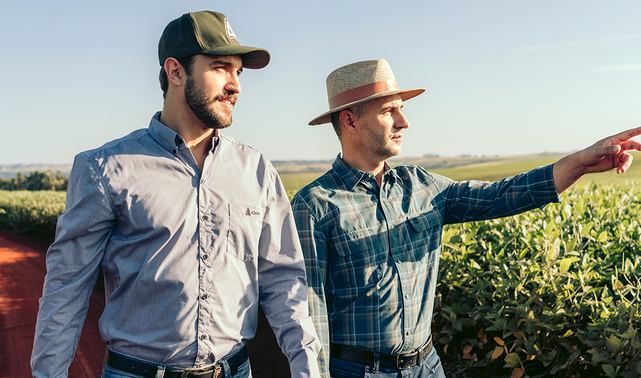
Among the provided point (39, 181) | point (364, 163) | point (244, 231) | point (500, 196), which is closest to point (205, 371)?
point (244, 231)

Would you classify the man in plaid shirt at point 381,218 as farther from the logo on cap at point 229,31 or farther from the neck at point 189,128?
the logo on cap at point 229,31

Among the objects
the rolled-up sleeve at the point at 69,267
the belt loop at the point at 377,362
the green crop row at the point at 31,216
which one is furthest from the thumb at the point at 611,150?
the green crop row at the point at 31,216

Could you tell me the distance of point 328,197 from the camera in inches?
112

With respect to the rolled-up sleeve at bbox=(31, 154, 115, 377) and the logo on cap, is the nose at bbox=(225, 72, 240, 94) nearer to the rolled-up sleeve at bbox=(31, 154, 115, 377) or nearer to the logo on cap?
the logo on cap

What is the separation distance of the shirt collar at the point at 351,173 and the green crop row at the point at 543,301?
1486mm

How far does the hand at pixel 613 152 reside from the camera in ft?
8.63

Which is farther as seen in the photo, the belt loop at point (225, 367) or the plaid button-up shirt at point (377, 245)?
the plaid button-up shirt at point (377, 245)

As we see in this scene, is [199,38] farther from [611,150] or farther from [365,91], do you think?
[611,150]

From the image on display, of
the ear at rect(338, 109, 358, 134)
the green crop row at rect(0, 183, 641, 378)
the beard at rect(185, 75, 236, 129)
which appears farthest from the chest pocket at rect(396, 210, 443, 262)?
the beard at rect(185, 75, 236, 129)

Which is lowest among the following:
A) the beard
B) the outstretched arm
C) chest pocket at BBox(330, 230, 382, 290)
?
chest pocket at BBox(330, 230, 382, 290)

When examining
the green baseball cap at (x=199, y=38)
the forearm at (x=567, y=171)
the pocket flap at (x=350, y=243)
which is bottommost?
the pocket flap at (x=350, y=243)

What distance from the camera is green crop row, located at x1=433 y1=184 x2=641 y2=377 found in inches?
128

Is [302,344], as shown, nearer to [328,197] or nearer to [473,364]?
[328,197]

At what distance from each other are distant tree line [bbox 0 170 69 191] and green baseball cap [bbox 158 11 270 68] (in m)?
37.4
